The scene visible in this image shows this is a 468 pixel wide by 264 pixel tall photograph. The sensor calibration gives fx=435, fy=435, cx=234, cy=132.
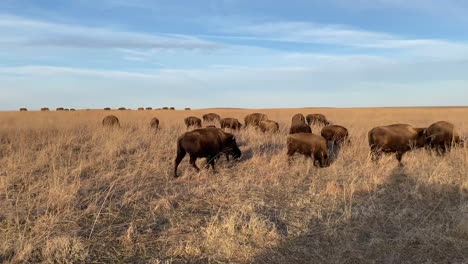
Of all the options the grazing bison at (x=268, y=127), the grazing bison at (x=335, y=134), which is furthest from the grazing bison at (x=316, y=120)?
the grazing bison at (x=335, y=134)

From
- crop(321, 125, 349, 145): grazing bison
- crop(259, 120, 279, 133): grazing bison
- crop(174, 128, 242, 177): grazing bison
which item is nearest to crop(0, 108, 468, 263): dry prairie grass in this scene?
crop(174, 128, 242, 177): grazing bison

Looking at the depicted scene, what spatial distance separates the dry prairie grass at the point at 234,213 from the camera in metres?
5.61

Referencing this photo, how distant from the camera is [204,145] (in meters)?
11.1

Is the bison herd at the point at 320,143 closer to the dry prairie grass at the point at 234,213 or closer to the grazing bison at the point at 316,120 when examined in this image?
the dry prairie grass at the point at 234,213

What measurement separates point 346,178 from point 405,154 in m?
3.87

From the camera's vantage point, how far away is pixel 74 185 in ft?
26.3

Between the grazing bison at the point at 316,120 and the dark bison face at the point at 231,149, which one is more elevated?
the grazing bison at the point at 316,120

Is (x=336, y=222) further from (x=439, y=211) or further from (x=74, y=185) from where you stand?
(x=74, y=185)

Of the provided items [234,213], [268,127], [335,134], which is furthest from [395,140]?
[268,127]

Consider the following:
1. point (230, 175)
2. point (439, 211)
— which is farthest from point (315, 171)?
point (439, 211)

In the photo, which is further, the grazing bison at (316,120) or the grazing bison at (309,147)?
the grazing bison at (316,120)

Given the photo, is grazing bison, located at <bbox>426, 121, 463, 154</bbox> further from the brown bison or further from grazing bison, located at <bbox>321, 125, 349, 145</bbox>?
the brown bison

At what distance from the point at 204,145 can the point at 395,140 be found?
5549 millimetres

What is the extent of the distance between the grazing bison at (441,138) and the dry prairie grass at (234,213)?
1939 mm
